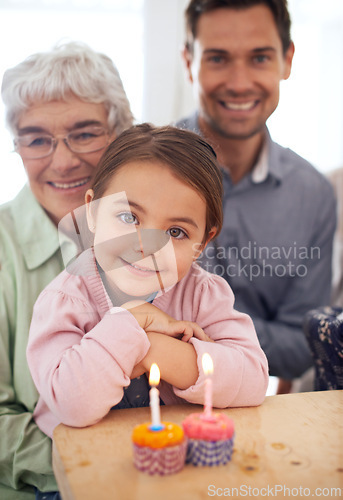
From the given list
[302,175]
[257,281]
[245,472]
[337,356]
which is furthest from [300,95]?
[245,472]

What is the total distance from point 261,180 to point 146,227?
78 cm

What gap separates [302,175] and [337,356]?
59 cm

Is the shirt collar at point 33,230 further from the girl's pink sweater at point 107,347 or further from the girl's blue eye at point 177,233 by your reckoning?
the girl's blue eye at point 177,233

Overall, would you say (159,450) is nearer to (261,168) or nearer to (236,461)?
(236,461)

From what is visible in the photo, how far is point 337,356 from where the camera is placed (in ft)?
3.39

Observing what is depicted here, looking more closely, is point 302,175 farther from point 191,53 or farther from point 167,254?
point 167,254

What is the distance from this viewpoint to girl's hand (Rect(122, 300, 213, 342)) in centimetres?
74

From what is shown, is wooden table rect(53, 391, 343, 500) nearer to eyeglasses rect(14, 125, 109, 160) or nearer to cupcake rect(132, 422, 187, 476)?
cupcake rect(132, 422, 187, 476)

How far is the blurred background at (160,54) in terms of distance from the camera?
97 centimetres

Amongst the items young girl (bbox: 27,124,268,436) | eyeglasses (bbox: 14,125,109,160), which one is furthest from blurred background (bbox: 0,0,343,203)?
young girl (bbox: 27,124,268,436)

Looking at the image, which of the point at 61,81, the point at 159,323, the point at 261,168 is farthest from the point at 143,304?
the point at 261,168

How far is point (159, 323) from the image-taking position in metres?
0.75

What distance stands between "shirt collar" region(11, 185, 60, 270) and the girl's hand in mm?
238

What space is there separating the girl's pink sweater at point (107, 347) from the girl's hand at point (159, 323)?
0.05ft
